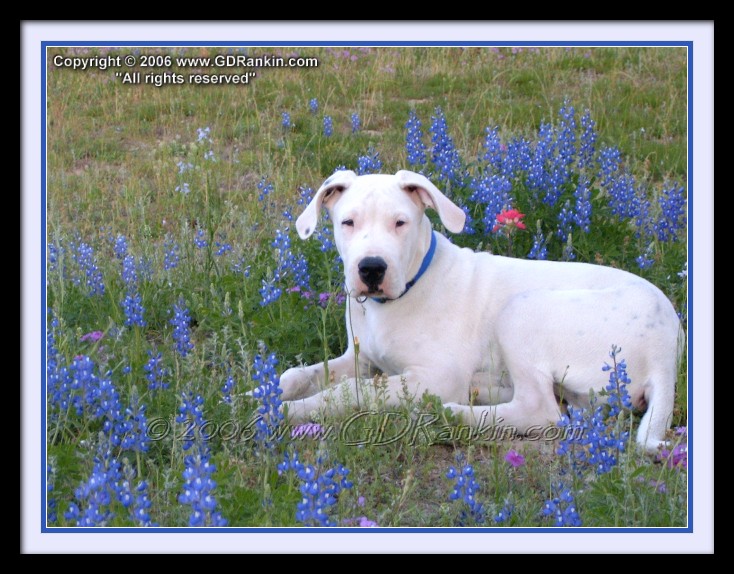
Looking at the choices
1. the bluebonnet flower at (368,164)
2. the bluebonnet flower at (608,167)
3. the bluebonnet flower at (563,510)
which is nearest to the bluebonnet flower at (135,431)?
the bluebonnet flower at (563,510)

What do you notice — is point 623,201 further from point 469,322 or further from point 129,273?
point 129,273

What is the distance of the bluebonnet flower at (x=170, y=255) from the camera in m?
7.18

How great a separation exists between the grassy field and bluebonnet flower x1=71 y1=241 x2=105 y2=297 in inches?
0.8

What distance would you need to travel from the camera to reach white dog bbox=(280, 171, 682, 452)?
5434mm

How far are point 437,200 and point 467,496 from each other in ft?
6.15

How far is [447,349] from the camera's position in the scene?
5.79m

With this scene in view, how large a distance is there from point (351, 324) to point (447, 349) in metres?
0.66

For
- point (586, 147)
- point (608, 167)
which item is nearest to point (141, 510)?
point (608, 167)

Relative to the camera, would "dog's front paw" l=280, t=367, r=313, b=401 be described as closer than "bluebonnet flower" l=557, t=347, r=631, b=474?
No

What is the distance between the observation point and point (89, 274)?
680 cm

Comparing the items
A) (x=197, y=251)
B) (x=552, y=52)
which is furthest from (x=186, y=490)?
(x=552, y=52)

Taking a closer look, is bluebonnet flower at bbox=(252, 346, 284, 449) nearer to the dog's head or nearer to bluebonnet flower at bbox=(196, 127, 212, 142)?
the dog's head

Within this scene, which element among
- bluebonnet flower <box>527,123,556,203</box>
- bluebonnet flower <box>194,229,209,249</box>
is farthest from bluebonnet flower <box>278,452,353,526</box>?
bluebonnet flower <box>527,123,556,203</box>

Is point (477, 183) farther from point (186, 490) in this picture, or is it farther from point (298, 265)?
point (186, 490)
